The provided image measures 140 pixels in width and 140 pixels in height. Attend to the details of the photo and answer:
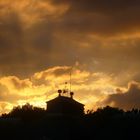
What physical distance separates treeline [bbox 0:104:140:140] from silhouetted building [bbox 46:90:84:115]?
797 inches

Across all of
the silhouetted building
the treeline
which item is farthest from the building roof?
the treeline

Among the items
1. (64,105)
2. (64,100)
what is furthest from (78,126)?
(64,100)

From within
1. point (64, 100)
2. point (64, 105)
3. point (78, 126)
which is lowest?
point (78, 126)

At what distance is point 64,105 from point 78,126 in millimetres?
24470

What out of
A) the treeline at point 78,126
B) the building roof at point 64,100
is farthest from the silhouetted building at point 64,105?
the treeline at point 78,126

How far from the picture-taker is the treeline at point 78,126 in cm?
5744

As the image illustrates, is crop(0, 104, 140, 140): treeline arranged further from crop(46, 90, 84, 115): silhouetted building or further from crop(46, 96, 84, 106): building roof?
crop(46, 96, 84, 106): building roof

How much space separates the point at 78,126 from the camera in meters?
60.8

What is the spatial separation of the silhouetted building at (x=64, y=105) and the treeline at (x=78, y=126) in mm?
20232

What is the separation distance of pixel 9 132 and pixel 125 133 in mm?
14529

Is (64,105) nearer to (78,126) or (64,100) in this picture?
(64,100)

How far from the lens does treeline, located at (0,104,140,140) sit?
57438 mm

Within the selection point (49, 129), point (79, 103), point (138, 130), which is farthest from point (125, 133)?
point (79, 103)

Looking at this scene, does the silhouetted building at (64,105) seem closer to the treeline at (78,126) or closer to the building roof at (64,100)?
the building roof at (64,100)
